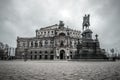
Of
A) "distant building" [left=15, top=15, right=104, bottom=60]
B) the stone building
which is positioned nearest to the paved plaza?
"distant building" [left=15, top=15, right=104, bottom=60]

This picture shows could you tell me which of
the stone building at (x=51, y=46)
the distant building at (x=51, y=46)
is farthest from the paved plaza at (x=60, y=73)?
the stone building at (x=51, y=46)

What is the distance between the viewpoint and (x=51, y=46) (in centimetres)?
8600

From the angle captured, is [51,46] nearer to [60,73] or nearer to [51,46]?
[51,46]

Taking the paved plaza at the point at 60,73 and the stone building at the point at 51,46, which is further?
the stone building at the point at 51,46

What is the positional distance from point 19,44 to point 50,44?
21349mm

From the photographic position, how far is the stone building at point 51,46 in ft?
271

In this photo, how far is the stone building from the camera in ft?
271

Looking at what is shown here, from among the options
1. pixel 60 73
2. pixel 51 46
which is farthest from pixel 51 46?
pixel 60 73

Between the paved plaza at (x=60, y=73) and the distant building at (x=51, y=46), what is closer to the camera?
the paved plaza at (x=60, y=73)

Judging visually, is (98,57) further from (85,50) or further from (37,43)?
(37,43)

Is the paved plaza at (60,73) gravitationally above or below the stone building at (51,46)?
below

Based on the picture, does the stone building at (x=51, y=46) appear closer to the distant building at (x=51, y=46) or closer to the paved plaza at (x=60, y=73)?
the distant building at (x=51, y=46)

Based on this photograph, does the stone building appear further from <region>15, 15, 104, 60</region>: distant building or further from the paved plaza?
the paved plaza

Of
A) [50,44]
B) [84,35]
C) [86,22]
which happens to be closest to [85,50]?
[84,35]
